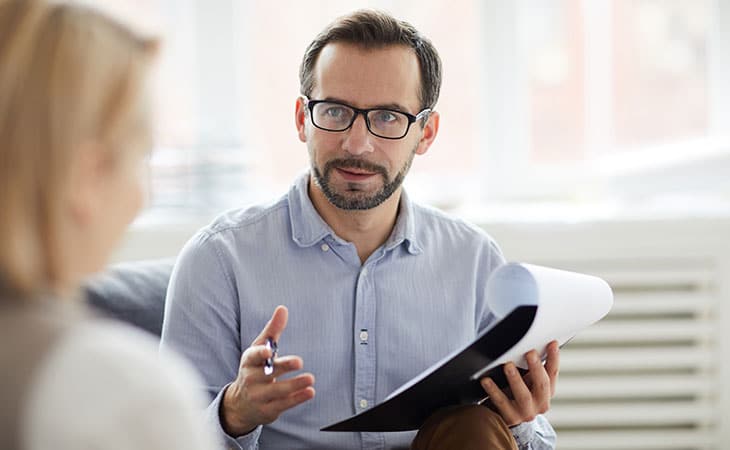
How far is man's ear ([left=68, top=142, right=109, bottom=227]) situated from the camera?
0.79 meters

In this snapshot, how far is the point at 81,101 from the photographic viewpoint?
78 cm

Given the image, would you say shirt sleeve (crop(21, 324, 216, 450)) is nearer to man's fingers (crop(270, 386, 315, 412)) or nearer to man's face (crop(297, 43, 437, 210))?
man's fingers (crop(270, 386, 315, 412))

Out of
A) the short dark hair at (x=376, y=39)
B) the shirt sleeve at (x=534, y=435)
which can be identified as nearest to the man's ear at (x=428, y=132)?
the short dark hair at (x=376, y=39)

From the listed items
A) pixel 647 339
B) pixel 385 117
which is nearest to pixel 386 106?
pixel 385 117

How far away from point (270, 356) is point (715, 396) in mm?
1850

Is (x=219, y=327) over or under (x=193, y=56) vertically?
under

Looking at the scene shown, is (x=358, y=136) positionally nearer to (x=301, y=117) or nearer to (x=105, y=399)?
(x=301, y=117)

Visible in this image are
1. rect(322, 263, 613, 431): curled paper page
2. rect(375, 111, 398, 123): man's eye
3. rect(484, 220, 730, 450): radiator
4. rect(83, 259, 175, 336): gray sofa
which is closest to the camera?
rect(322, 263, 613, 431): curled paper page

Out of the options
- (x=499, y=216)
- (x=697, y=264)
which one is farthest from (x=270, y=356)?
(x=697, y=264)

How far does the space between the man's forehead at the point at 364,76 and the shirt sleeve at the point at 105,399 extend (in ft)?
3.31

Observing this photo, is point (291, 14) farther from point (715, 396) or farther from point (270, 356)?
point (270, 356)

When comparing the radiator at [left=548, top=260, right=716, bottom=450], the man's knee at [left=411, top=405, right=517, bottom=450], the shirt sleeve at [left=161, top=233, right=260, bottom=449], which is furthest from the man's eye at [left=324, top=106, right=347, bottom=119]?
the radiator at [left=548, top=260, right=716, bottom=450]

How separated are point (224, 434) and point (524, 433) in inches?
19.7

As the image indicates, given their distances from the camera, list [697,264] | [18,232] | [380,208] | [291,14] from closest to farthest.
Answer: [18,232] → [380,208] → [697,264] → [291,14]
